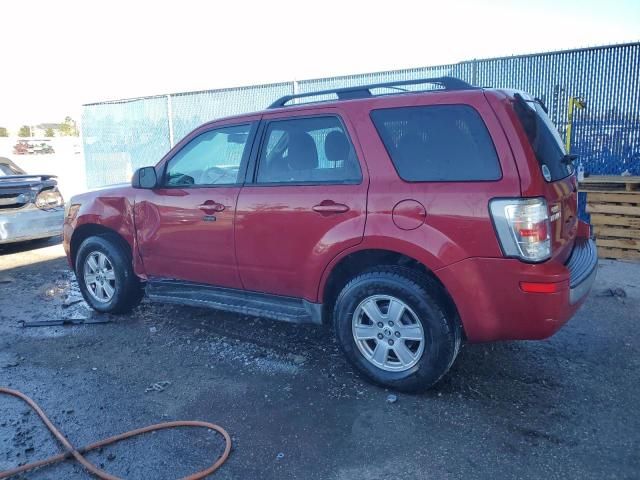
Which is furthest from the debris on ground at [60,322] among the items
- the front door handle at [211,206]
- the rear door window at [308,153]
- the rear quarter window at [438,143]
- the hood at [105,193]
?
the rear quarter window at [438,143]

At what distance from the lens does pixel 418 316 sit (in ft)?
10.8

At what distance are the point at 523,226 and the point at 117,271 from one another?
3.70 metres

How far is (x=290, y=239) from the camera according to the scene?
3.75 m

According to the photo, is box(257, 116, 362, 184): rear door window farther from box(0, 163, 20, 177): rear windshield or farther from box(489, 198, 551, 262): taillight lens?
box(0, 163, 20, 177): rear windshield

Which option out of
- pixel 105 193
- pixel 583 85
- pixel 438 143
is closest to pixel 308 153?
pixel 438 143

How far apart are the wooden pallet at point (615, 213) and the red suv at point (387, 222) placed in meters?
3.00

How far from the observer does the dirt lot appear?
9.07ft

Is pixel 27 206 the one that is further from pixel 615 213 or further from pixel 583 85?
pixel 583 85

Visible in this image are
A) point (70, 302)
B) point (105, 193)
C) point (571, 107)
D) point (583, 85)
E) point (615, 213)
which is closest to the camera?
point (105, 193)

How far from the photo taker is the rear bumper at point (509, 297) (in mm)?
2965

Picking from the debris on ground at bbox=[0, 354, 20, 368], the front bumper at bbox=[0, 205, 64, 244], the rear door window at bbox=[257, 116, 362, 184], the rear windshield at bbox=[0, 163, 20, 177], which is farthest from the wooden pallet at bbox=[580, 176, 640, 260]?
the rear windshield at bbox=[0, 163, 20, 177]

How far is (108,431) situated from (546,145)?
3244 mm

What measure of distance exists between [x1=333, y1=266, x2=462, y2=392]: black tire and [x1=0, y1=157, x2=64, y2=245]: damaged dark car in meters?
6.20

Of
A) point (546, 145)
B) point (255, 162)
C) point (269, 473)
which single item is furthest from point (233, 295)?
point (546, 145)
